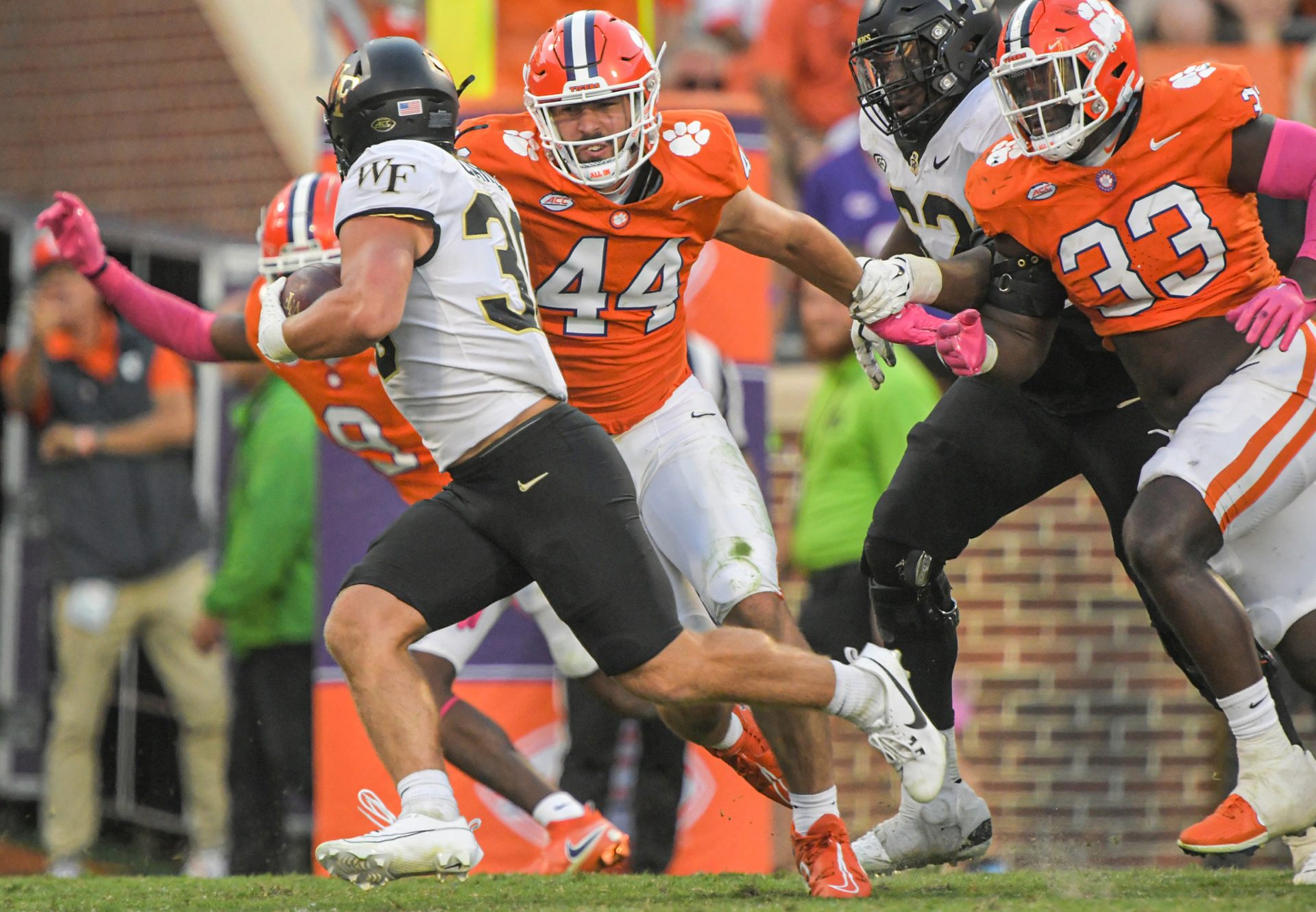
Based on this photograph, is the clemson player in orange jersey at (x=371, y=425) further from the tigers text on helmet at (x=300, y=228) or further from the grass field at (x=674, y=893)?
the grass field at (x=674, y=893)

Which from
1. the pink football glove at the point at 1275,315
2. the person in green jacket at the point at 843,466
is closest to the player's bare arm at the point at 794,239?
the pink football glove at the point at 1275,315

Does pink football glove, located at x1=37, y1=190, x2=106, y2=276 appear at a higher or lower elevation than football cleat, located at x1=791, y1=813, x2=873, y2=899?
higher

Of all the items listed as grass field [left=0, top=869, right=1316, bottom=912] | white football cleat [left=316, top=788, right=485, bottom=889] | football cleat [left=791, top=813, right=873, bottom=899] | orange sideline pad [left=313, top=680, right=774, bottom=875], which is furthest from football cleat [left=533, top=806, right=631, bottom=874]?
white football cleat [left=316, top=788, right=485, bottom=889]

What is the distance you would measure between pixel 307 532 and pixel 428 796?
3.23 meters

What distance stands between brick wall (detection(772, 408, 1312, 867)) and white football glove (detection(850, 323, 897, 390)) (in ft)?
10.9

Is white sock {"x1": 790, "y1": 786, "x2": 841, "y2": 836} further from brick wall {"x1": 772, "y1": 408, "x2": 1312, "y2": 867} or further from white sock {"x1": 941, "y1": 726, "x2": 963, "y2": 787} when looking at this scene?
brick wall {"x1": 772, "y1": 408, "x2": 1312, "y2": 867}

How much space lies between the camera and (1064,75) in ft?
14.4

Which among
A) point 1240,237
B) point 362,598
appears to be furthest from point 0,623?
point 1240,237

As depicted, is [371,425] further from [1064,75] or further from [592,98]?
[1064,75]

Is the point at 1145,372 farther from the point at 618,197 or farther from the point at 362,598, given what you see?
the point at 362,598

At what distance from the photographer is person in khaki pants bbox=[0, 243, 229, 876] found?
25.7 ft

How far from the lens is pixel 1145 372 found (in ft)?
14.9

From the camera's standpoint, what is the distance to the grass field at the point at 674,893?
13.7 ft

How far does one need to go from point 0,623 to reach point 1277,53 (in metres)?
6.96
